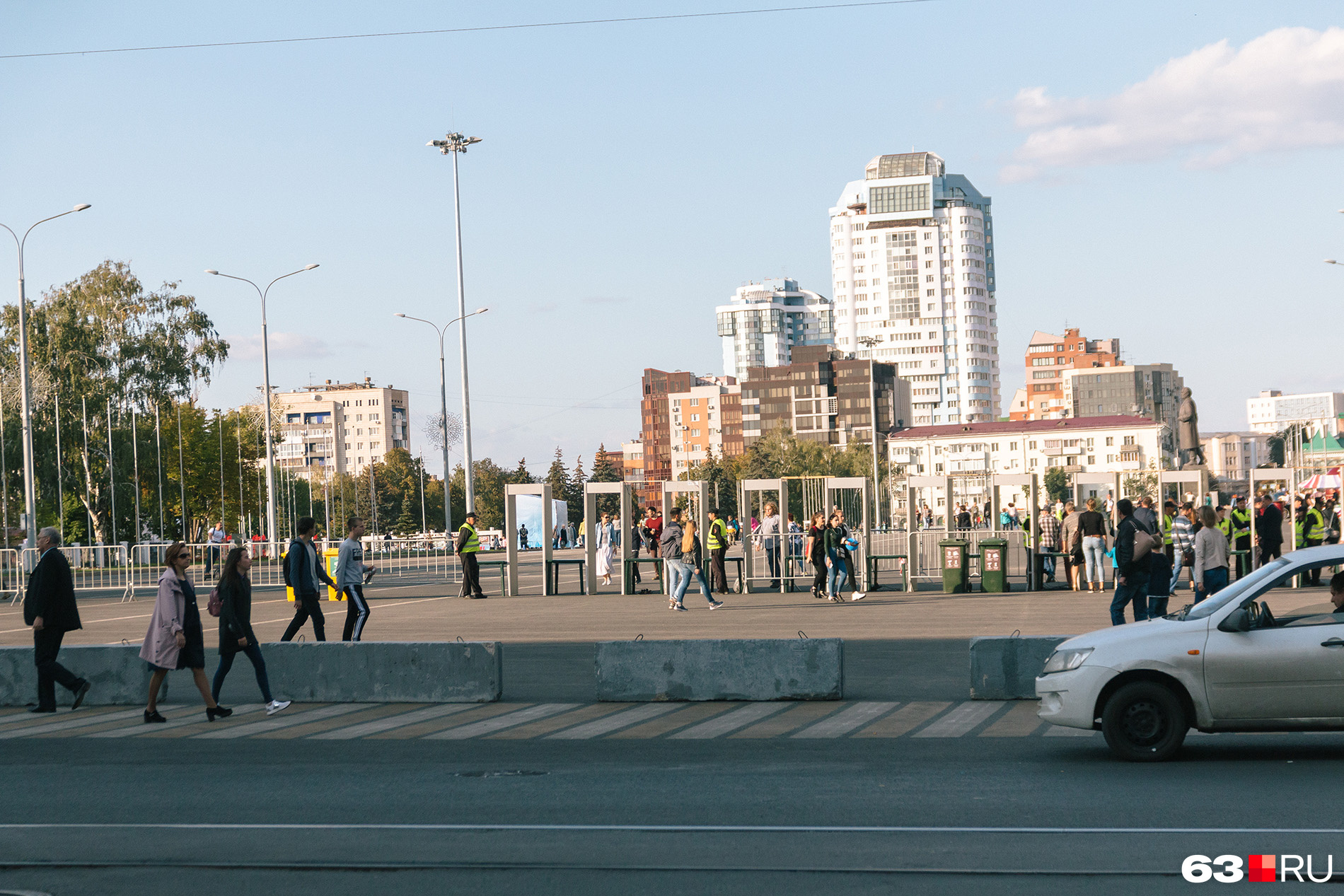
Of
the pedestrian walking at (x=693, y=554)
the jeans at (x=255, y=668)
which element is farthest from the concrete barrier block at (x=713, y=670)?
the pedestrian walking at (x=693, y=554)

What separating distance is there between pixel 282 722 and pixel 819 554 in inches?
662

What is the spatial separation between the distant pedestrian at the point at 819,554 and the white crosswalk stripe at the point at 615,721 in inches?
580

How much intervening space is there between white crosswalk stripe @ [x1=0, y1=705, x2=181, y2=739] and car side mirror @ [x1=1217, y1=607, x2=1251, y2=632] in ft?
30.9

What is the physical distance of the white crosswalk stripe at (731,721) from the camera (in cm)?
1105

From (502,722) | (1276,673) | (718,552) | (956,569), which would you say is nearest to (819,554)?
(718,552)

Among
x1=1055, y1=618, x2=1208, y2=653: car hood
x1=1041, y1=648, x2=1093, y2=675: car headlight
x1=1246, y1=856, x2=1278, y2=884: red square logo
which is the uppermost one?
x1=1055, y1=618, x2=1208, y2=653: car hood

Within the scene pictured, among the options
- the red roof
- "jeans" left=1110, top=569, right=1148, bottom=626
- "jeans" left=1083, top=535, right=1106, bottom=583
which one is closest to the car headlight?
"jeans" left=1110, top=569, right=1148, bottom=626

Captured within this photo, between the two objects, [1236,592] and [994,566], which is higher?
[1236,592]

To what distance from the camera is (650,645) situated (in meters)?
13.2

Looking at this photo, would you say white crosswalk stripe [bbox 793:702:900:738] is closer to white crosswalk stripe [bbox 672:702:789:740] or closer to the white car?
white crosswalk stripe [bbox 672:702:789:740]

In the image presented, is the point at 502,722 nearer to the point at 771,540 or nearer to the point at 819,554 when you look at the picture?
the point at 819,554

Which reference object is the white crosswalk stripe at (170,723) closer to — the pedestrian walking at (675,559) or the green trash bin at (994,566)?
the pedestrian walking at (675,559)

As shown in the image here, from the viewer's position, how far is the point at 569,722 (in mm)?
11906

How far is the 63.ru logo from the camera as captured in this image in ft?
19.8
